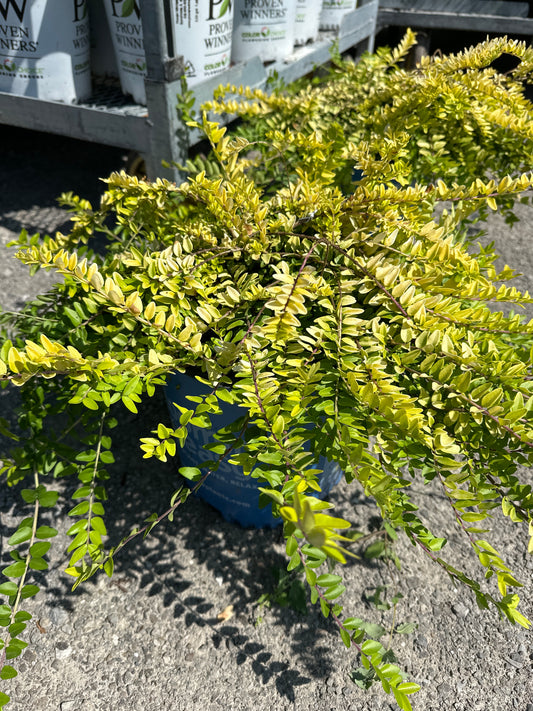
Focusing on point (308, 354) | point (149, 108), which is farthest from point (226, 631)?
point (149, 108)

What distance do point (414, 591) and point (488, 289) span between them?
0.91 metres

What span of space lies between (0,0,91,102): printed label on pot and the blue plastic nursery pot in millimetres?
1697

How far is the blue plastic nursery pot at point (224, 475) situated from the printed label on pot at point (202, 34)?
145 centimetres

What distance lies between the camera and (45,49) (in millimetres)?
2180

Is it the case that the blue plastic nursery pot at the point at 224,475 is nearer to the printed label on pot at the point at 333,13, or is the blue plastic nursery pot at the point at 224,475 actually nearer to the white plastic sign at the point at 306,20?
the white plastic sign at the point at 306,20

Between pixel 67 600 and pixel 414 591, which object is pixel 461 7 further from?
pixel 67 600

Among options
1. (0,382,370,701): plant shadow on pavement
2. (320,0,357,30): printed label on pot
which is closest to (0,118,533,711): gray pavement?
(0,382,370,701): plant shadow on pavement

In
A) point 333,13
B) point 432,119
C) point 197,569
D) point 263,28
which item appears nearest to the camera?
point 197,569

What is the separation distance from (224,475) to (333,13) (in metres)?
3.13

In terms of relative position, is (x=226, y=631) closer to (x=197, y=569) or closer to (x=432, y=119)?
(x=197, y=569)

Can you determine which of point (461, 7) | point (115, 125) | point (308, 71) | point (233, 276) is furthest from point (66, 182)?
point (461, 7)

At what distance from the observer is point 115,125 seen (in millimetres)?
2215

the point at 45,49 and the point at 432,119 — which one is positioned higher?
the point at 45,49

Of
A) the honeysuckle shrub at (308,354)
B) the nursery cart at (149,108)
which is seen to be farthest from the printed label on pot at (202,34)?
the honeysuckle shrub at (308,354)
